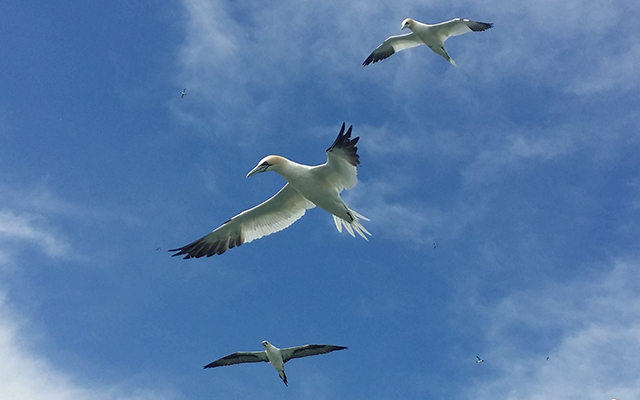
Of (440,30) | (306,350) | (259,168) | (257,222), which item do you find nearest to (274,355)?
(306,350)

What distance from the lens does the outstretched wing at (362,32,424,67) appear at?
2391 centimetres

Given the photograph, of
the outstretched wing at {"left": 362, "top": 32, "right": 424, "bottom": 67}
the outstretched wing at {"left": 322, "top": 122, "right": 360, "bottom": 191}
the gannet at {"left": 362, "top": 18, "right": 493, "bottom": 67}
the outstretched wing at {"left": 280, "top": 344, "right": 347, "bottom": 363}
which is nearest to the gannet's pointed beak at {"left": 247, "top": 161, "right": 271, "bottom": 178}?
the outstretched wing at {"left": 322, "top": 122, "right": 360, "bottom": 191}

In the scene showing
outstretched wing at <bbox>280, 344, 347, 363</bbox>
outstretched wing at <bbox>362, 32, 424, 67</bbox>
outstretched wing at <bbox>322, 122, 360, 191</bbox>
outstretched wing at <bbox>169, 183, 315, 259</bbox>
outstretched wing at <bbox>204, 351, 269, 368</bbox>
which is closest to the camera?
outstretched wing at <bbox>322, 122, 360, 191</bbox>

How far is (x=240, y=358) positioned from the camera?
1839 centimetres

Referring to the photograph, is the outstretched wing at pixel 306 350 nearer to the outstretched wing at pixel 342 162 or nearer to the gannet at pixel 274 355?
the gannet at pixel 274 355

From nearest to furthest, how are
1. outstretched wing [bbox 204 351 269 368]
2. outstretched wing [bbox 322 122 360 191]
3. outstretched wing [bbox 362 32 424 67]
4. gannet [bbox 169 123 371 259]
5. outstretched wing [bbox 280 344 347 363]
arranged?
outstretched wing [bbox 322 122 360 191], gannet [bbox 169 123 371 259], outstretched wing [bbox 280 344 347 363], outstretched wing [bbox 204 351 269 368], outstretched wing [bbox 362 32 424 67]

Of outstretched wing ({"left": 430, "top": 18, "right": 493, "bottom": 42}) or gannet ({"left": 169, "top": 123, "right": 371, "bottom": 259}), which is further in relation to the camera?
outstretched wing ({"left": 430, "top": 18, "right": 493, "bottom": 42})

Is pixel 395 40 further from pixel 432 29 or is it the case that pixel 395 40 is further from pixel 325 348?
pixel 325 348

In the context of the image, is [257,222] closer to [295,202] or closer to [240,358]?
[295,202]

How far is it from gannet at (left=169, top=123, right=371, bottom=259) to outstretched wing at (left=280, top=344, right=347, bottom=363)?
13.2ft

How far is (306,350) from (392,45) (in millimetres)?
12575

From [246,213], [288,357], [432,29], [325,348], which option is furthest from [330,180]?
[432,29]

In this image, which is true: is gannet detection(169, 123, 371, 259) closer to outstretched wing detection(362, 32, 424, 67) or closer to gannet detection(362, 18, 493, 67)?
gannet detection(362, 18, 493, 67)

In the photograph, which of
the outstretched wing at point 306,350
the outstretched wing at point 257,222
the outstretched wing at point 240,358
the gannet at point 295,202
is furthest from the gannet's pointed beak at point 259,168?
the outstretched wing at point 240,358
